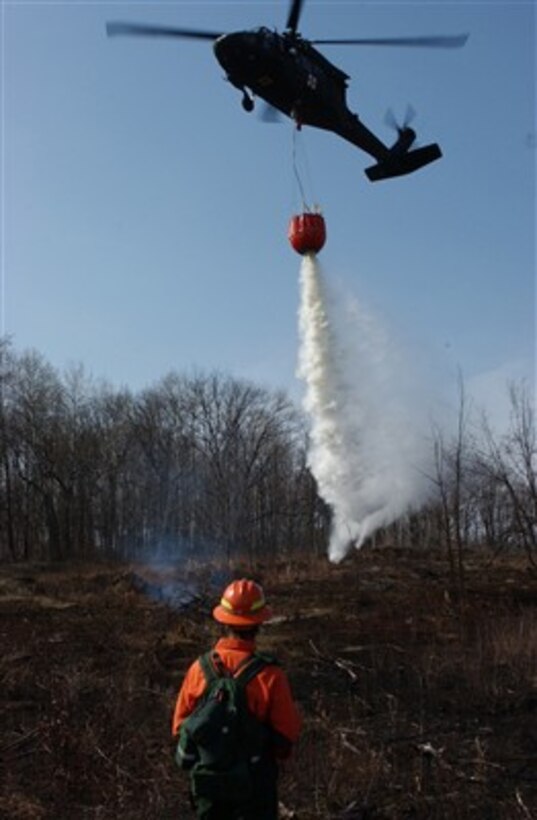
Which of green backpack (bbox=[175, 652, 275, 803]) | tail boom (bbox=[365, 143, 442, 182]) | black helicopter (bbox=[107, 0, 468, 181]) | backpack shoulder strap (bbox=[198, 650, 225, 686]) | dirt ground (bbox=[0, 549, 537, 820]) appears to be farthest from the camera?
tail boom (bbox=[365, 143, 442, 182])

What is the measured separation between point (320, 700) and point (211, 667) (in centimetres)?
593

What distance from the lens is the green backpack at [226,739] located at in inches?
154

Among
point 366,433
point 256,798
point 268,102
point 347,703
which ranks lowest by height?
point 347,703

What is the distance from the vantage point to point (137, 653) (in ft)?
45.8

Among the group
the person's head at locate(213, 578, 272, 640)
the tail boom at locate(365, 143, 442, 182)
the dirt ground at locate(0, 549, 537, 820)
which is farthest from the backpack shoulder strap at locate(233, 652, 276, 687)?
the tail boom at locate(365, 143, 442, 182)

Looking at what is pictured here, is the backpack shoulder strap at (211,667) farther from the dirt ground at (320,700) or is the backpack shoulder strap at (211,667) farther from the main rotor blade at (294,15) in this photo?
the main rotor blade at (294,15)

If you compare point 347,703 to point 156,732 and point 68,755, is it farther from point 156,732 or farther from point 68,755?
point 68,755

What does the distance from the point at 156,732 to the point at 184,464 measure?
2066 inches

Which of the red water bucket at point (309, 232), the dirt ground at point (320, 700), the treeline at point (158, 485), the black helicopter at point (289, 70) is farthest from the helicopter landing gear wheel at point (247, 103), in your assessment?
the treeline at point (158, 485)

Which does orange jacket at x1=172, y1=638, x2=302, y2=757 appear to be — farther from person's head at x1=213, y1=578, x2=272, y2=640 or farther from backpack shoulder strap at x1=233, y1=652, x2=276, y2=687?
person's head at x1=213, y1=578, x2=272, y2=640

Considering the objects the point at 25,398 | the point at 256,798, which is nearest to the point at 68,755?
the point at 256,798

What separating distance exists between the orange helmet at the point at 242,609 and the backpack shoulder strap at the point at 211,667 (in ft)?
0.61

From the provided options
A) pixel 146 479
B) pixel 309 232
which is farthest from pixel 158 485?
pixel 309 232

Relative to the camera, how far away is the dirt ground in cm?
704
